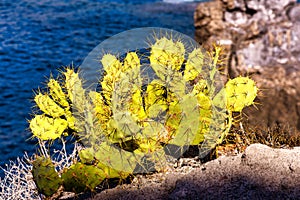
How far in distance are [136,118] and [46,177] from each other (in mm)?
367

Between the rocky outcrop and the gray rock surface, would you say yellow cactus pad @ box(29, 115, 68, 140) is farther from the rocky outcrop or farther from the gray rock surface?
the rocky outcrop

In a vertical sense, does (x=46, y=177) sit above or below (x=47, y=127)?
below

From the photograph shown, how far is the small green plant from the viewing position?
169cm

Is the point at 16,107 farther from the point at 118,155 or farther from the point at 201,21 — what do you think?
the point at 118,155

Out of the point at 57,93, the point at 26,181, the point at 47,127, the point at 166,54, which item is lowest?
Result: the point at 26,181

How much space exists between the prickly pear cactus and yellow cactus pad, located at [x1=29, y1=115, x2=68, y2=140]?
6.5 inches

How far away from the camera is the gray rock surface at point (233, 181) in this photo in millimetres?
1546

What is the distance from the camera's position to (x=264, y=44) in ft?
8.39

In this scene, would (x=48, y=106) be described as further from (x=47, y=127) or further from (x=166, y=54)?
(x=166, y=54)

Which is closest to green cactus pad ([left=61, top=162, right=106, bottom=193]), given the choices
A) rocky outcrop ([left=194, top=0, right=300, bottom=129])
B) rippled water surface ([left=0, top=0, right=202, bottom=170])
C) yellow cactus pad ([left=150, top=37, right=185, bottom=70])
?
yellow cactus pad ([left=150, top=37, right=185, bottom=70])

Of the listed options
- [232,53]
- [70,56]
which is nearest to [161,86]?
[232,53]

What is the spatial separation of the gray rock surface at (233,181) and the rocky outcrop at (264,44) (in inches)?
29.5

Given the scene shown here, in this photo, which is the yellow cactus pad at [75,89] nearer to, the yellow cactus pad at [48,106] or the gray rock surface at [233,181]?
the yellow cactus pad at [48,106]

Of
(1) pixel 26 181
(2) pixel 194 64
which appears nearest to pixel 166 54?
(2) pixel 194 64
